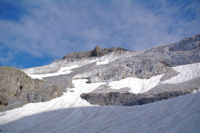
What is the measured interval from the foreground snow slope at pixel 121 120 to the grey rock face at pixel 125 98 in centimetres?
176

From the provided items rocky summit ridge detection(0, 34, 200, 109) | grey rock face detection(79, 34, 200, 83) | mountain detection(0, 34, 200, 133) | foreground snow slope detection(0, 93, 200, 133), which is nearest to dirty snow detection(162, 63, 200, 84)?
mountain detection(0, 34, 200, 133)

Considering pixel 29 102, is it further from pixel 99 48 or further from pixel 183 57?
pixel 99 48

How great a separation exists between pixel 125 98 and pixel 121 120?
5502 millimetres

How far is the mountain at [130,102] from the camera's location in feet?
25.7

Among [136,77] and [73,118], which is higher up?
[136,77]

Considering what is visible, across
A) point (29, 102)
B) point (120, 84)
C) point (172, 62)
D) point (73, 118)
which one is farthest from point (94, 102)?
point (172, 62)

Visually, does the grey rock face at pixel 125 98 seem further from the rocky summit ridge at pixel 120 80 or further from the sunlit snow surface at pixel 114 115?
Answer: the sunlit snow surface at pixel 114 115

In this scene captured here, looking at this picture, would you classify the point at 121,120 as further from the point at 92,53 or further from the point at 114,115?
the point at 92,53

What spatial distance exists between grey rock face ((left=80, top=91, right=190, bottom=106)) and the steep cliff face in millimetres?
4788

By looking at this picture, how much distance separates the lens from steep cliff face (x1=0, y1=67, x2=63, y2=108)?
17616 mm

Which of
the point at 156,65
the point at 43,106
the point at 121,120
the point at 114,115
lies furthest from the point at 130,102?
the point at 156,65

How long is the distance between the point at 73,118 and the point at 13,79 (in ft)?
38.8

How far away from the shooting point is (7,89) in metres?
18.2

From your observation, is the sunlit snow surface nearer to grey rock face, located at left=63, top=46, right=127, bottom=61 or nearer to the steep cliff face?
the steep cliff face
